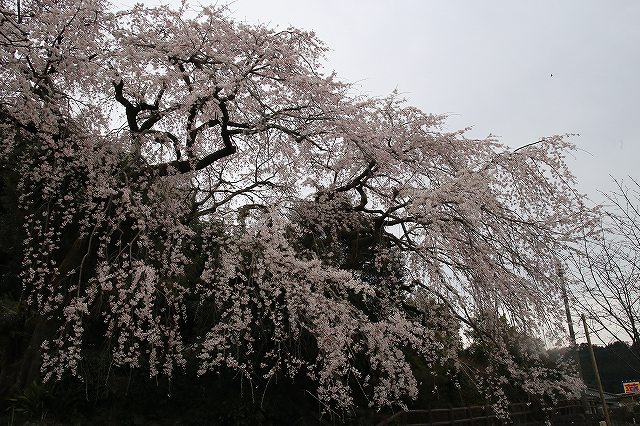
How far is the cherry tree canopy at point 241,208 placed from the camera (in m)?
5.18

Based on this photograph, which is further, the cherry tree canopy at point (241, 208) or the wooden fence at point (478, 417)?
the wooden fence at point (478, 417)

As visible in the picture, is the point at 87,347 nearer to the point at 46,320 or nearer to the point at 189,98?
the point at 46,320

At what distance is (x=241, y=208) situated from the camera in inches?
261

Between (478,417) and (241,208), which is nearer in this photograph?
(241,208)

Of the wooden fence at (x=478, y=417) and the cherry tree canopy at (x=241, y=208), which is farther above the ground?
the cherry tree canopy at (x=241, y=208)

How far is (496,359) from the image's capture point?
692 cm

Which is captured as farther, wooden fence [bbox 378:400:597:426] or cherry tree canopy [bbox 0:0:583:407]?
wooden fence [bbox 378:400:597:426]

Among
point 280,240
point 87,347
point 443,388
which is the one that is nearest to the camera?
point 280,240

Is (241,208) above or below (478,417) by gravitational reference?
above

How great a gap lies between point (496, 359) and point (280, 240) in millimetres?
3798

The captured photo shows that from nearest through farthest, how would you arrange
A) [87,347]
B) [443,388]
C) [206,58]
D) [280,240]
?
[280,240] → [206,58] → [87,347] → [443,388]

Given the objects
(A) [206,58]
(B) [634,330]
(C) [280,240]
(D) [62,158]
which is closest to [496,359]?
(B) [634,330]

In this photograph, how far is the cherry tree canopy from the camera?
5.18 meters

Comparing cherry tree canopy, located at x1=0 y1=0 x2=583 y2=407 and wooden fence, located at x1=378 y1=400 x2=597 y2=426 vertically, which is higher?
cherry tree canopy, located at x1=0 y1=0 x2=583 y2=407
